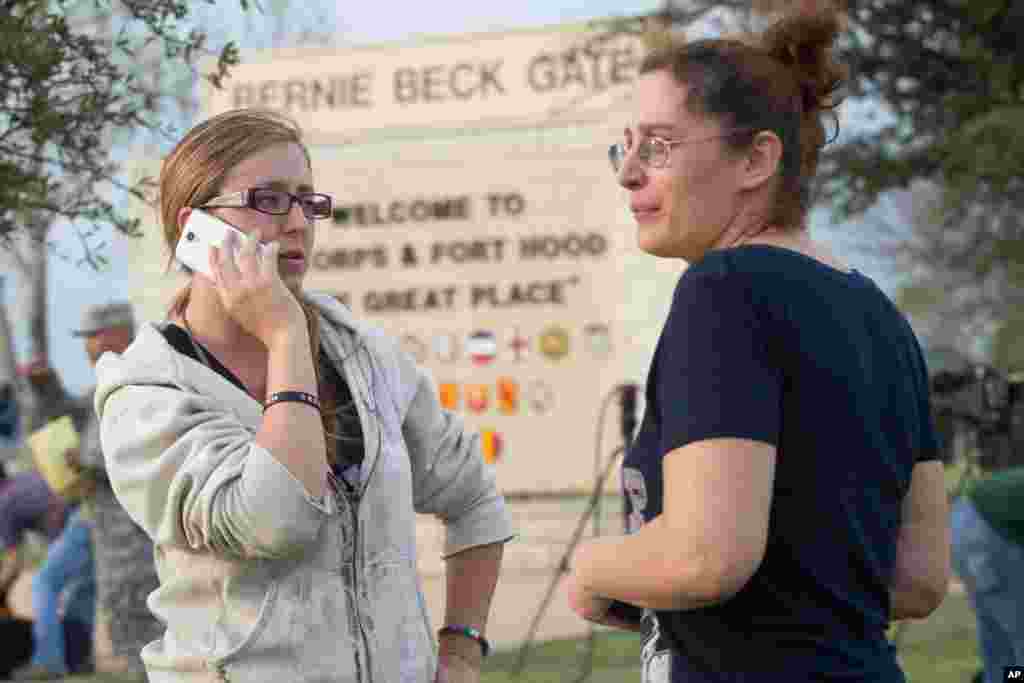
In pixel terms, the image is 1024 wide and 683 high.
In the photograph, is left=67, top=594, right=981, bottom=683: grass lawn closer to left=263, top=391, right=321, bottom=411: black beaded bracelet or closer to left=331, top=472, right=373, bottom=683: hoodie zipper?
left=331, top=472, right=373, bottom=683: hoodie zipper

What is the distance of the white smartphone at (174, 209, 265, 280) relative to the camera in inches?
113

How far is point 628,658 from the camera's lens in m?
9.95

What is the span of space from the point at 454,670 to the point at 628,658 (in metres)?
6.99

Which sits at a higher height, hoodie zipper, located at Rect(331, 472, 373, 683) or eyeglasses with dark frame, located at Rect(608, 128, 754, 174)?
eyeglasses with dark frame, located at Rect(608, 128, 754, 174)

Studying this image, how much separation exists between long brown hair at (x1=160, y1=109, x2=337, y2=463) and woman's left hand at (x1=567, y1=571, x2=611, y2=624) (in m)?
0.67

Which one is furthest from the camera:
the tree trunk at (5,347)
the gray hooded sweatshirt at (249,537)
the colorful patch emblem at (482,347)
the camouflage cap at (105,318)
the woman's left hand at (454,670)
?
the tree trunk at (5,347)

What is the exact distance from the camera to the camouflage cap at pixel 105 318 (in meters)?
8.53

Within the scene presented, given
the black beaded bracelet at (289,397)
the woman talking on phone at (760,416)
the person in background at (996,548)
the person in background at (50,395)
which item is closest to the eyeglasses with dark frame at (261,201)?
the black beaded bracelet at (289,397)

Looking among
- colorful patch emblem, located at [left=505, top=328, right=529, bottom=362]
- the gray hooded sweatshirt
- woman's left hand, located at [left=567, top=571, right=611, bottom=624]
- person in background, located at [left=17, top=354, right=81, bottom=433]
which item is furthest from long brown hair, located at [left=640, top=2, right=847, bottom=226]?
colorful patch emblem, located at [left=505, top=328, right=529, bottom=362]

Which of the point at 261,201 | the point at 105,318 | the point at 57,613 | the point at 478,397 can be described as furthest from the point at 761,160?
the point at 478,397

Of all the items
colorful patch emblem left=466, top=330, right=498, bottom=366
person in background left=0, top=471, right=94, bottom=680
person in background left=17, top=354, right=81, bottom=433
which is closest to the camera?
person in background left=0, top=471, right=94, bottom=680

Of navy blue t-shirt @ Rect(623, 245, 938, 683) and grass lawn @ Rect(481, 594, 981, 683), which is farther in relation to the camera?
grass lawn @ Rect(481, 594, 981, 683)

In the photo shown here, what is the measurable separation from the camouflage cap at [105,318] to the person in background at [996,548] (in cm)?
431

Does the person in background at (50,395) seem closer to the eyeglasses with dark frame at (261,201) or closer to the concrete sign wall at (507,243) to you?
the concrete sign wall at (507,243)
